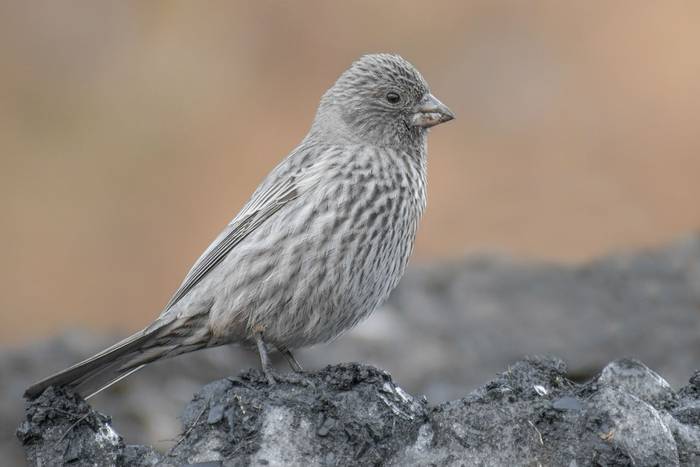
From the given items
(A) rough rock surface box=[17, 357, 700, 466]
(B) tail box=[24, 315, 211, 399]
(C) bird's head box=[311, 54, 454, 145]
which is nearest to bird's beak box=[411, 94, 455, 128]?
(C) bird's head box=[311, 54, 454, 145]

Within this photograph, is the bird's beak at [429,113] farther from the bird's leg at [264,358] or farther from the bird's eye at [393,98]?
the bird's leg at [264,358]

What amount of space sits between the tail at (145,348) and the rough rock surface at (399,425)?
0.54 metres

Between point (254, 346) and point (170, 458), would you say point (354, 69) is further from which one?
point (170, 458)

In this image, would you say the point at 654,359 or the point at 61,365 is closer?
the point at 654,359

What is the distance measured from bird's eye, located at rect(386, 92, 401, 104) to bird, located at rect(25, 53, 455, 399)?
27mm

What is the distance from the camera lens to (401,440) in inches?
129

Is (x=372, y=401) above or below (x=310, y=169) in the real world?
below

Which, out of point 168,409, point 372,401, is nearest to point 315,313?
point 372,401

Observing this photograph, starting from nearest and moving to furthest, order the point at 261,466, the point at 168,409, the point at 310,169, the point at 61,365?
the point at 261,466, the point at 310,169, the point at 168,409, the point at 61,365

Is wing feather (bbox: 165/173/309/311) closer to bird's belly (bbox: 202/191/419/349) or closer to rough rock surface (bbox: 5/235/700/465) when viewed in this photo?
bird's belly (bbox: 202/191/419/349)

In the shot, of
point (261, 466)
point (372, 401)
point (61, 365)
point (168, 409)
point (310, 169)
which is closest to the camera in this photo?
point (261, 466)

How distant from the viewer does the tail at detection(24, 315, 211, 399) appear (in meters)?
4.17

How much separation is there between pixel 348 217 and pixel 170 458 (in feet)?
4.86

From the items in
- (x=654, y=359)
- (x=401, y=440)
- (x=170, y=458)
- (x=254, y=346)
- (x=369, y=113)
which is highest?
(x=654, y=359)
